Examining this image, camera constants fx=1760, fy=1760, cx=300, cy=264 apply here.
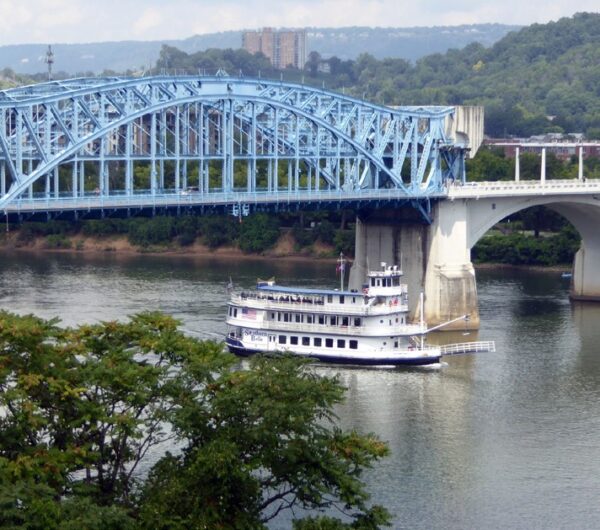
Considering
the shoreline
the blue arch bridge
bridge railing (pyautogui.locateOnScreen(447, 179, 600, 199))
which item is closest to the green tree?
the shoreline

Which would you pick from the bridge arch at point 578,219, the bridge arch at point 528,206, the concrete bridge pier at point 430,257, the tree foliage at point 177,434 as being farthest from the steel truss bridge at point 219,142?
the tree foliage at point 177,434

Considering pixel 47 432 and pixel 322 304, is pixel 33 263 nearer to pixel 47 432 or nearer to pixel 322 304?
pixel 322 304

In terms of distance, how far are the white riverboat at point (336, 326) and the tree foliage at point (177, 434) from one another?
21.6 m

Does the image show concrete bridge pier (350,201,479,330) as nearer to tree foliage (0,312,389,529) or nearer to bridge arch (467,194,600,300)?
bridge arch (467,194,600,300)

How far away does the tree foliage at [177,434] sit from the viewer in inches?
1362

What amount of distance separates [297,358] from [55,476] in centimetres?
689

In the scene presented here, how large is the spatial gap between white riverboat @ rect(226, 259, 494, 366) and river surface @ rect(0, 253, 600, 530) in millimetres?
824

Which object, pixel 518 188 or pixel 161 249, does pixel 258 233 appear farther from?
pixel 518 188

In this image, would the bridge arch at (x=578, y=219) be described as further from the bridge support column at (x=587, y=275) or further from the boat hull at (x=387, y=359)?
the boat hull at (x=387, y=359)

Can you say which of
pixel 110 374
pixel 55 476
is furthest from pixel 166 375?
pixel 55 476

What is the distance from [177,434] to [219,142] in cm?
3734

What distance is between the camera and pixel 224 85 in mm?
68375

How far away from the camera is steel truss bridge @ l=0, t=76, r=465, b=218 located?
202 feet

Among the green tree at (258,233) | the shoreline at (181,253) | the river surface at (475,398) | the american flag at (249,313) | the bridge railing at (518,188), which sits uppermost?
the bridge railing at (518,188)
